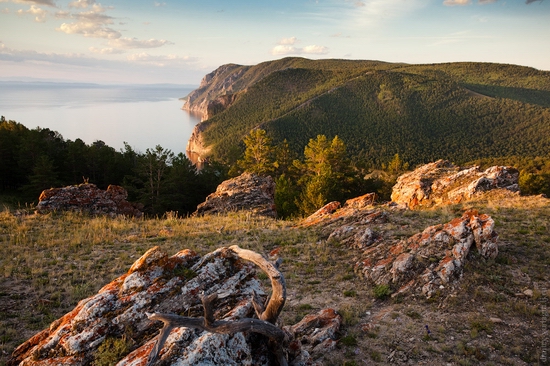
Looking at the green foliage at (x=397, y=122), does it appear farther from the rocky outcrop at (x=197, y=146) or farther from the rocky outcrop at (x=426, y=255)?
the rocky outcrop at (x=426, y=255)

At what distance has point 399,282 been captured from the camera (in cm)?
959

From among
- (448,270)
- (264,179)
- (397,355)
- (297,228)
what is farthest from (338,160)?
(397,355)

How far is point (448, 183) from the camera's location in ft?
76.4

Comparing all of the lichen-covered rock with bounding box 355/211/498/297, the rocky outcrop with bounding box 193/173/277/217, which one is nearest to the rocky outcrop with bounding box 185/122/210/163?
the rocky outcrop with bounding box 193/173/277/217

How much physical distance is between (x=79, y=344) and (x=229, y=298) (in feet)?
8.34

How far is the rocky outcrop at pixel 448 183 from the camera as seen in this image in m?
20.5

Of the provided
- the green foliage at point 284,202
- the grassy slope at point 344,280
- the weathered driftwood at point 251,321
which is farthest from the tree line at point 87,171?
the weathered driftwood at point 251,321

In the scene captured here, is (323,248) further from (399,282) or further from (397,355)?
(397,355)

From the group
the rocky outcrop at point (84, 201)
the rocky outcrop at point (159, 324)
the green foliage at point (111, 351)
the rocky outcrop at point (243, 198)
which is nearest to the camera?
the rocky outcrop at point (159, 324)

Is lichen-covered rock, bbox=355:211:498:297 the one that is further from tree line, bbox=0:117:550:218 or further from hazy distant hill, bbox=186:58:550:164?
hazy distant hill, bbox=186:58:550:164

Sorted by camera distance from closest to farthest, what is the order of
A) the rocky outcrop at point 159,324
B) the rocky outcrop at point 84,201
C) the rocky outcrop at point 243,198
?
the rocky outcrop at point 159,324
the rocky outcrop at point 84,201
the rocky outcrop at point 243,198

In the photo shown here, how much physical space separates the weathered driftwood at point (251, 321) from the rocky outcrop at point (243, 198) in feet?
57.8

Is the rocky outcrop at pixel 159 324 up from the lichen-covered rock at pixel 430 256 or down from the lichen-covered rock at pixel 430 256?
up

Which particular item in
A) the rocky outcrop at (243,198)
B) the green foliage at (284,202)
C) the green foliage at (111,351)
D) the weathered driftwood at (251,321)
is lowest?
the green foliage at (284,202)
